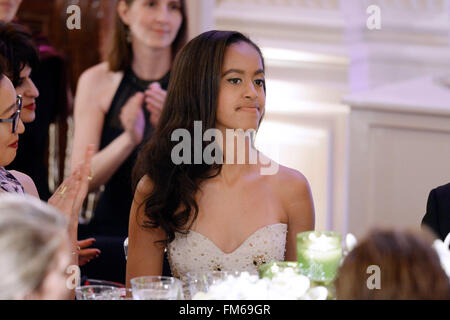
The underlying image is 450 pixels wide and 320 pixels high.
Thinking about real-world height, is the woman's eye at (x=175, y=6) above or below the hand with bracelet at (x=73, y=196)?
above

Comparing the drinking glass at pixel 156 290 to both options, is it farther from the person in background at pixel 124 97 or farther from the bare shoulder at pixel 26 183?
the person in background at pixel 124 97

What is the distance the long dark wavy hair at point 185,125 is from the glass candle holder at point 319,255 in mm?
561

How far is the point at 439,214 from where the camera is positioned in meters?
2.10

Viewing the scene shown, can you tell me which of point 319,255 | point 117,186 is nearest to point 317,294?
point 319,255

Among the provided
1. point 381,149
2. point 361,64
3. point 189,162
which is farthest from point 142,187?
point 361,64

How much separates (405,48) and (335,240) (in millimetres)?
2535

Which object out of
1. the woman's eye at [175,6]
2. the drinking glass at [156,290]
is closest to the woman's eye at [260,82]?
the drinking glass at [156,290]

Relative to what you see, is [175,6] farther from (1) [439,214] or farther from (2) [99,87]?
(1) [439,214]

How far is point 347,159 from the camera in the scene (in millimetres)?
3535

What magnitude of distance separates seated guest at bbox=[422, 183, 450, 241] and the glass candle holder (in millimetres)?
538

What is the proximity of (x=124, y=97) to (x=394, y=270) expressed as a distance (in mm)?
2357

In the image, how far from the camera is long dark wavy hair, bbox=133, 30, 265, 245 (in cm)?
212

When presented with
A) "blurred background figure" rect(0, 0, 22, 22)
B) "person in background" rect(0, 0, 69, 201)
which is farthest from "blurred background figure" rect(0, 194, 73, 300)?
"blurred background figure" rect(0, 0, 22, 22)

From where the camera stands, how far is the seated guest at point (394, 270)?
121cm
